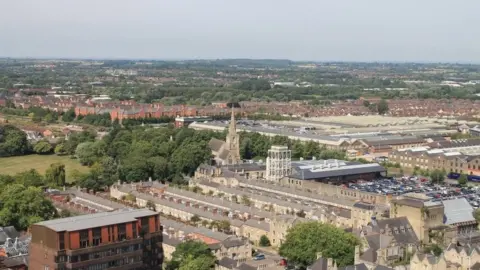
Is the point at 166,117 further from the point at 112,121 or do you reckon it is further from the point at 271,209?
the point at 271,209

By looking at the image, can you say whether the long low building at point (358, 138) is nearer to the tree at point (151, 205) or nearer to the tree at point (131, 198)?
the tree at point (131, 198)

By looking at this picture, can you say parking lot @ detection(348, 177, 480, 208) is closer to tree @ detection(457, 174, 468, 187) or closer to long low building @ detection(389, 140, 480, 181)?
tree @ detection(457, 174, 468, 187)

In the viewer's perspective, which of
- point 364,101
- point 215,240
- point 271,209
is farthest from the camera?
point 364,101

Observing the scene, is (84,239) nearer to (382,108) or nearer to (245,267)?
(245,267)

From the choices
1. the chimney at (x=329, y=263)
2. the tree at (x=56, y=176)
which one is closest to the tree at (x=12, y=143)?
the tree at (x=56, y=176)

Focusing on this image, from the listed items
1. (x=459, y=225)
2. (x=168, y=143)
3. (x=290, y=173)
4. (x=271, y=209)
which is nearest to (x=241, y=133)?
(x=168, y=143)

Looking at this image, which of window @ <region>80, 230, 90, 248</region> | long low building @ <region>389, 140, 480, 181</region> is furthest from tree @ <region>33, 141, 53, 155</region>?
window @ <region>80, 230, 90, 248</region>

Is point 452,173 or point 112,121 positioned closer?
point 452,173
